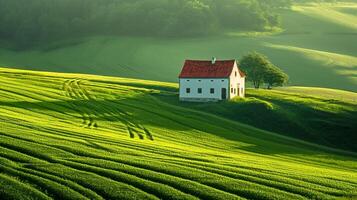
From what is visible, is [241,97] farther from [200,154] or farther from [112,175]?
[112,175]

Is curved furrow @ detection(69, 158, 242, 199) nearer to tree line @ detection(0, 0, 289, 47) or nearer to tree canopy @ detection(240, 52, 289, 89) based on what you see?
tree canopy @ detection(240, 52, 289, 89)

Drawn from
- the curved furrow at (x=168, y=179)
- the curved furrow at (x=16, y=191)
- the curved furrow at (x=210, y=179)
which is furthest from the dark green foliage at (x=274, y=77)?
the curved furrow at (x=16, y=191)

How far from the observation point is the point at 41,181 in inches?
1117

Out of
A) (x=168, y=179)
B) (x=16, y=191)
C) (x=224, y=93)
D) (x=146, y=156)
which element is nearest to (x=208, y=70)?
(x=224, y=93)

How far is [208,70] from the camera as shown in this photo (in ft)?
259

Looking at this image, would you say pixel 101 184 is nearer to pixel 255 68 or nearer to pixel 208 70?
pixel 208 70

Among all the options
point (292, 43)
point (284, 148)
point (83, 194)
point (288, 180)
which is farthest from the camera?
point (292, 43)

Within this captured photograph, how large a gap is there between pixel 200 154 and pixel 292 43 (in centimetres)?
11862

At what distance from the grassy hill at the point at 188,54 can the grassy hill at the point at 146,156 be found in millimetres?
56378

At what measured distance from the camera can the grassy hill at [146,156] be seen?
93.5 ft

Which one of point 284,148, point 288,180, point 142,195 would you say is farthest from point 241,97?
point 142,195

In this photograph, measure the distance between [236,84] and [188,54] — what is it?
5855 cm

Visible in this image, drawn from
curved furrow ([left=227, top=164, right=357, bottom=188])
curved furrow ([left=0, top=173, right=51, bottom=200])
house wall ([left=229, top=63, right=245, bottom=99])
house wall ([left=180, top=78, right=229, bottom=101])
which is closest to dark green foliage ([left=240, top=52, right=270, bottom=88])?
house wall ([left=229, top=63, right=245, bottom=99])

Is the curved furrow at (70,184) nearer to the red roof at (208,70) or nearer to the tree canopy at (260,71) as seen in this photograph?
the red roof at (208,70)
